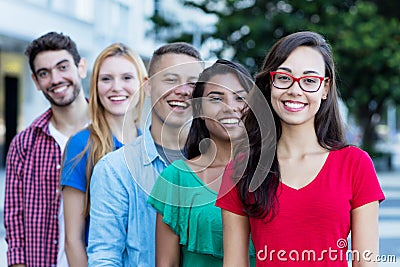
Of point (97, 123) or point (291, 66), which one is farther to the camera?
point (97, 123)

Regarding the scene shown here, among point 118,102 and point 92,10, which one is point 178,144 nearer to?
point 118,102

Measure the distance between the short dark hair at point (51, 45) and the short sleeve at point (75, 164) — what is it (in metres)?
0.77

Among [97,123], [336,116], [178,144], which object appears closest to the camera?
[336,116]

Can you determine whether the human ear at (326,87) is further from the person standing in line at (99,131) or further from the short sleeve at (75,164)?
the short sleeve at (75,164)

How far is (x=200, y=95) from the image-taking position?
2955 mm

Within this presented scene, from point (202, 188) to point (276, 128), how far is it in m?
0.40

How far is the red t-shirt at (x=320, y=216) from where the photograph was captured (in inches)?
96.8

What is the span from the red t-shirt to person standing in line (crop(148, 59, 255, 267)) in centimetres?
31

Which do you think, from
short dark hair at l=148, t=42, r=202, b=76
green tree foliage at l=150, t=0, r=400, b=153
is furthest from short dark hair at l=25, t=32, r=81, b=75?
green tree foliage at l=150, t=0, r=400, b=153

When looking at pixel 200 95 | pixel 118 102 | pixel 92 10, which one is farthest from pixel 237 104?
pixel 92 10

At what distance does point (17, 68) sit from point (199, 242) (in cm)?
2080

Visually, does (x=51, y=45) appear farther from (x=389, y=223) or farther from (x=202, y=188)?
(x=389, y=223)

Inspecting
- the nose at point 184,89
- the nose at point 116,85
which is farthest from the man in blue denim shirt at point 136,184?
the nose at point 116,85

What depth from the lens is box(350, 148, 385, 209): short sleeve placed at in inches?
96.8
